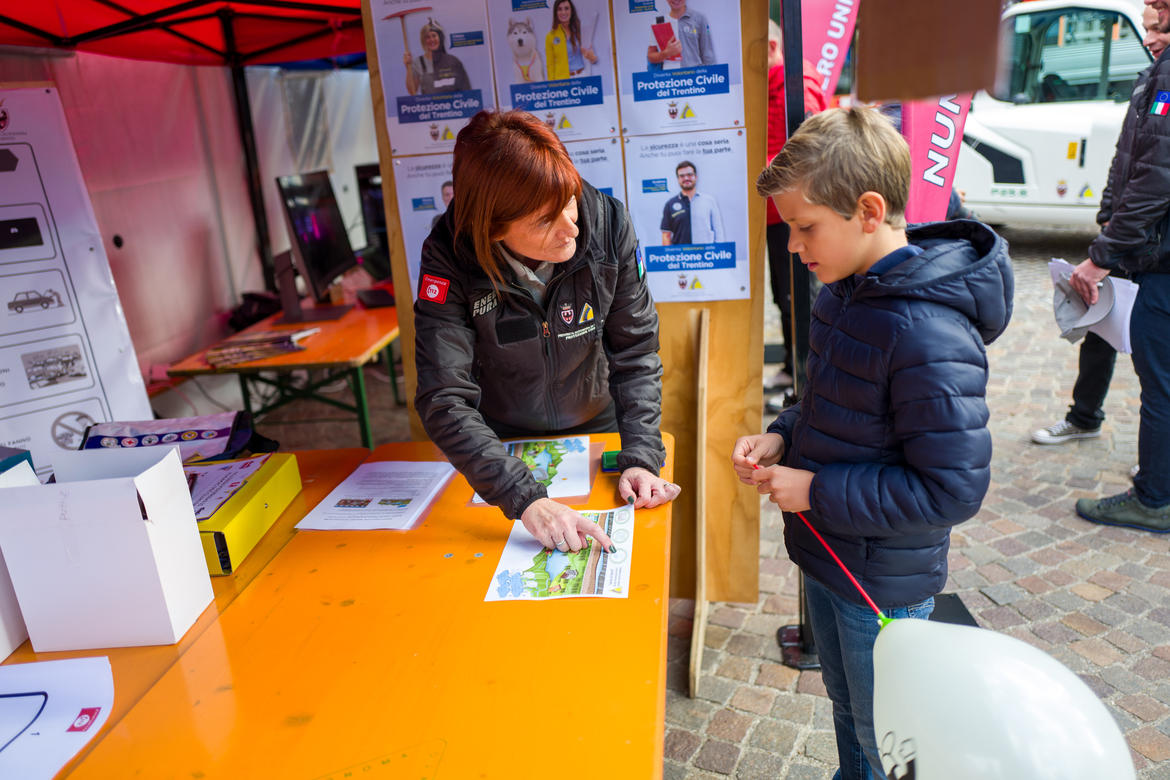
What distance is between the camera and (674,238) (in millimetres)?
2445

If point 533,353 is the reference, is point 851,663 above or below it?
below

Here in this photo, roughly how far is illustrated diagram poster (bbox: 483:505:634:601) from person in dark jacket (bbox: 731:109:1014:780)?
0.32 m

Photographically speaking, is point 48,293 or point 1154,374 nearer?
point 48,293

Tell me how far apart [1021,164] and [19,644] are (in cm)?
721

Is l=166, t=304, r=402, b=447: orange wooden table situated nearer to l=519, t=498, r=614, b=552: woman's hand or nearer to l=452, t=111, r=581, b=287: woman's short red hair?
l=452, t=111, r=581, b=287: woman's short red hair

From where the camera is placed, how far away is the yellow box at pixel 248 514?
161cm

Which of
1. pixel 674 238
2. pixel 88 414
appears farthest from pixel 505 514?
pixel 88 414

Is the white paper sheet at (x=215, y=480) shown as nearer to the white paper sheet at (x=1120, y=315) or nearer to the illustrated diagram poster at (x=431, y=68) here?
the illustrated diagram poster at (x=431, y=68)

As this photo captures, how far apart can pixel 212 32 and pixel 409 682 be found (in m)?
4.65

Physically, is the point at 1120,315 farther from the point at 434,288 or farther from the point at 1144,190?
the point at 434,288

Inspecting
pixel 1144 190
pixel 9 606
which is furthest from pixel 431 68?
pixel 1144 190

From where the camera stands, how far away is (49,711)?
4.16 feet

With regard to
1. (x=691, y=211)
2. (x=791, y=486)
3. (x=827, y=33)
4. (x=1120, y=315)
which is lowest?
(x=1120, y=315)

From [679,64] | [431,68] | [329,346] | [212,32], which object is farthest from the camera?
[212,32]
